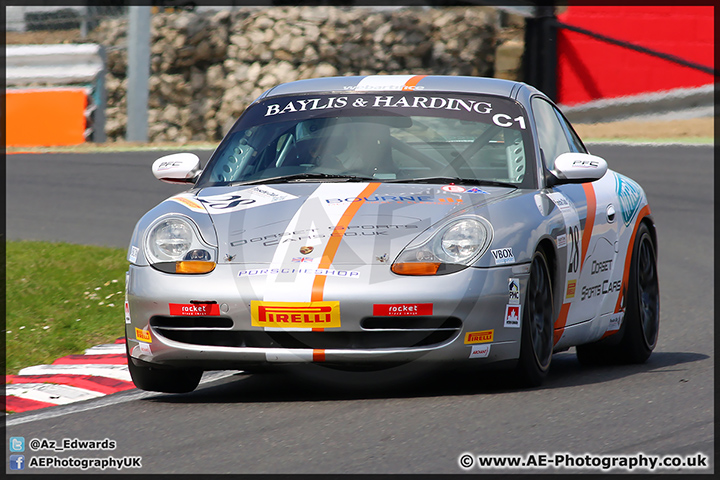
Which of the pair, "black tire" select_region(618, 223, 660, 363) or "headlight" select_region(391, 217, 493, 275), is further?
"black tire" select_region(618, 223, 660, 363)

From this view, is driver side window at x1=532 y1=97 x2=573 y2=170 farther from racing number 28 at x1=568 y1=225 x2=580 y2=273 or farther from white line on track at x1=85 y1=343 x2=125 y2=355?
white line on track at x1=85 y1=343 x2=125 y2=355

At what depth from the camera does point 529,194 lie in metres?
5.91

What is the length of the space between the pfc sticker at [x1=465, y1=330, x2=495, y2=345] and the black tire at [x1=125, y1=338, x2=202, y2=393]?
127cm

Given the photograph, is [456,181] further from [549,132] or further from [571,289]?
[549,132]

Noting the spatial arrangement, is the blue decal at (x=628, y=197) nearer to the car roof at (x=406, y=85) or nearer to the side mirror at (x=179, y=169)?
the car roof at (x=406, y=85)

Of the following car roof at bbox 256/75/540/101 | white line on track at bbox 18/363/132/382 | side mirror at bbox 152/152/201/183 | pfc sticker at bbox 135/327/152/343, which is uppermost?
car roof at bbox 256/75/540/101

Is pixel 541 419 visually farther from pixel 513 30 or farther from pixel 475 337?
pixel 513 30

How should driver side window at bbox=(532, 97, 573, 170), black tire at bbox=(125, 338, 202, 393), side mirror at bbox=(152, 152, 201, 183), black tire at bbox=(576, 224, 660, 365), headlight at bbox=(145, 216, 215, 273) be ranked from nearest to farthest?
headlight at bbox=(145, 216, 215, 273) < black tire at bbox=(125, 338, 202, 393) < side mirror at bbox=(152, 152, 201, 183) < driver side window at bbox=(532, 97, 573, 170) < black tire at bbox=(576, 224, 660, 365)

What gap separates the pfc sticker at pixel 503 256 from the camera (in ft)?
17.5

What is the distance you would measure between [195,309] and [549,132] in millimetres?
2376

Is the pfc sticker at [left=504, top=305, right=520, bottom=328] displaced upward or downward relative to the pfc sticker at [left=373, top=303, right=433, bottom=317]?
downward

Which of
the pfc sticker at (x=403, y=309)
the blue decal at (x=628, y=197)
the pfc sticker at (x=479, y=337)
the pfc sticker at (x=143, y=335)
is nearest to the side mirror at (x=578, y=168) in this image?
the blue decal at (x=628, y=197)

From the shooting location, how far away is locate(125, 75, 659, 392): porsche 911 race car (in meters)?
5.23

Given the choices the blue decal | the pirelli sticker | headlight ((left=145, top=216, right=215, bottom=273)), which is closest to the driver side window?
the blue decal
